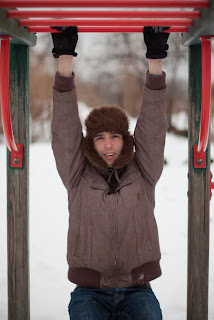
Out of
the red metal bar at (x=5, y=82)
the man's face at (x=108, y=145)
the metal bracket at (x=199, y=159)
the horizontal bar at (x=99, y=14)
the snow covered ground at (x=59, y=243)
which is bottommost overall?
Result: the snow covered ground at (x=59, y=243)

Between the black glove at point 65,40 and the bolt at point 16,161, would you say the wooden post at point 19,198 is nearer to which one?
the bolt at point 16,161

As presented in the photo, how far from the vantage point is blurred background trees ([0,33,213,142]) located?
26.6 feet

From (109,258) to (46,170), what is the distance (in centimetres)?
556

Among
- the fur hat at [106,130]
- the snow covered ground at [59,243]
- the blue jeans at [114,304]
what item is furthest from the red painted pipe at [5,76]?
the snow covered ground at [59,243]

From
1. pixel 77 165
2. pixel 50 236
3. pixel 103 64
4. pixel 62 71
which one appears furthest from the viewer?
pixel 103 64

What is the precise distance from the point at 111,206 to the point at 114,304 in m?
0.44

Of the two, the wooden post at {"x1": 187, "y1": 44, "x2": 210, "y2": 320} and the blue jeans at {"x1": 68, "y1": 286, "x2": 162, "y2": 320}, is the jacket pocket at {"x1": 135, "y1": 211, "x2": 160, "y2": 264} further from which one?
the wooden post at {"x1": 187, "y1": 44, "x2": 210, "y2": 320}

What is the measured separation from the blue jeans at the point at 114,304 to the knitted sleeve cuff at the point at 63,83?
0.92 metres

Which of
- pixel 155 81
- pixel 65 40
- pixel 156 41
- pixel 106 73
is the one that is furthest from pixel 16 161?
pixel 106 73

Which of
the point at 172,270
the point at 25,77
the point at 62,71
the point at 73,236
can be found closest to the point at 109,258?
the point at 73,236

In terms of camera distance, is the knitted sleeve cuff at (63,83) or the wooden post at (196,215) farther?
the wooden post at (196,215)

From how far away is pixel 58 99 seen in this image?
Answer: 5.61 ft

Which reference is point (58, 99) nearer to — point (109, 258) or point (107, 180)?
point (107, 180)

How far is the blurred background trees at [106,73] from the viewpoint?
26.6 ft
